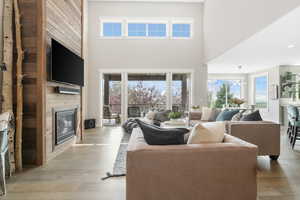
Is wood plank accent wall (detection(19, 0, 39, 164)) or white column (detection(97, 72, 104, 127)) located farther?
white column (detection(97, 72, 104, 127))

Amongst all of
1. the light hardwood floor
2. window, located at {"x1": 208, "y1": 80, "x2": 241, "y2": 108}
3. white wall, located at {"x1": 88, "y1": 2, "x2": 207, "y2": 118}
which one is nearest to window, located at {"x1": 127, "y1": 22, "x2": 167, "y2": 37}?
white wall, located at {"x1": 88, "y1": 2, "x2": 207, "y2": 118}

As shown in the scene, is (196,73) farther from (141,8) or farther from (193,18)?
(141,8)

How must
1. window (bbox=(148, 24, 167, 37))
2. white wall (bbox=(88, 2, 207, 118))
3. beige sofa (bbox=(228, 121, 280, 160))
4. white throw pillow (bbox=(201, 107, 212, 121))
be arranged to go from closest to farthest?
beige sofa (bbox=(228, 121, 280, 160))
white throw pillow (bbox=(201, 107, 212, 121))
white wall (bbox=(88, 2, 207, 118))
window (bbox=(148, 24, 167, 37))

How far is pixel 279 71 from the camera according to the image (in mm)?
7902

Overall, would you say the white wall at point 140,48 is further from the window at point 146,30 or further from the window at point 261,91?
the window at point 261,91

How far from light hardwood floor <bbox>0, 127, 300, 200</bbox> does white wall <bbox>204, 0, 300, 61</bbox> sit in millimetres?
2396

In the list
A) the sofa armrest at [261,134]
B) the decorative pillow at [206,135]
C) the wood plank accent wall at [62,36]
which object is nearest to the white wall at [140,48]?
the wood plank accent wall at [62,36]

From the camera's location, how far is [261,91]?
941cm

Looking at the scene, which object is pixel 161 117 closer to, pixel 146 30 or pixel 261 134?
pixel 261 134

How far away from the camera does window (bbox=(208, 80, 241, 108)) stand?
10.5 meters

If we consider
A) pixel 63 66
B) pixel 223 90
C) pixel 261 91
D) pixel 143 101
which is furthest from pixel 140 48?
pixel 261 91

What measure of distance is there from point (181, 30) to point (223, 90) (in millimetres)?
4208

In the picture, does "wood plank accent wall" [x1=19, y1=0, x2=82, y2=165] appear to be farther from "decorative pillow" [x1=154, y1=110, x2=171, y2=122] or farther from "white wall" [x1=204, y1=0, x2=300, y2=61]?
"white wall" [x1=204, y1=0, x2=300, y2=61]

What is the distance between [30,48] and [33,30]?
284mm
